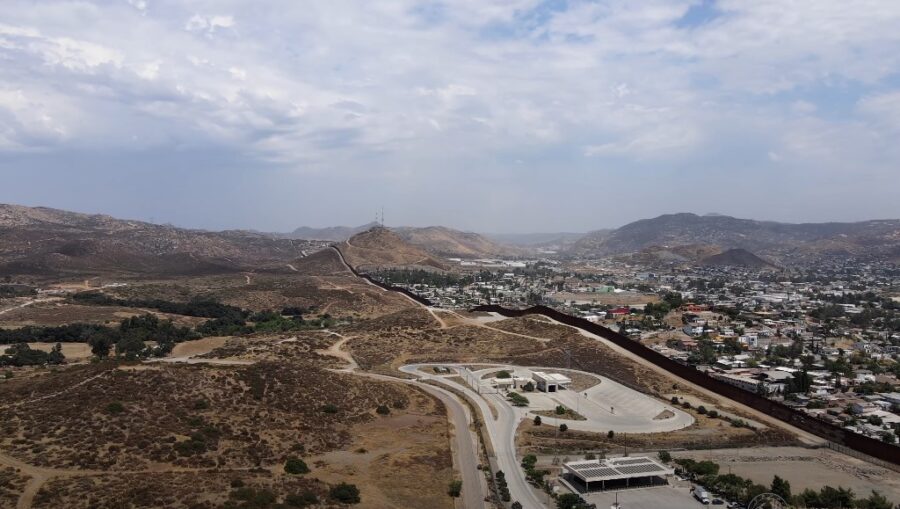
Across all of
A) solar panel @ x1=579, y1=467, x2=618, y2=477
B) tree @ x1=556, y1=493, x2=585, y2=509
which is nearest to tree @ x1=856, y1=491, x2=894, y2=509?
solar panel @ x1=579, y1=467, x2=618, y2=477

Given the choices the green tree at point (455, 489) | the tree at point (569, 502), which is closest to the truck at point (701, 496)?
the tree at point (569, 502)

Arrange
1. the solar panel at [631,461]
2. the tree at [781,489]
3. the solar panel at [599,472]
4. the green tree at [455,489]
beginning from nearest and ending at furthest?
the green tree at [455,489] < the tree at [781,489] < the solar panel at [599,472] < the solar panel at [631,461]

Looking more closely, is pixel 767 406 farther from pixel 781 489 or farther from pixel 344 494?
pixel 344 494

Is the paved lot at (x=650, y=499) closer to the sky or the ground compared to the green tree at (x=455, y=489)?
closer to the ground

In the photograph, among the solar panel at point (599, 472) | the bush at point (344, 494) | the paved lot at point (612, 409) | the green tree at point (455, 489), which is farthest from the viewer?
the paved lot at point (612, 409)

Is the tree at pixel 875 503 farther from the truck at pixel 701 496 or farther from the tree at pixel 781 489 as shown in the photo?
the truck at pixel 701 496

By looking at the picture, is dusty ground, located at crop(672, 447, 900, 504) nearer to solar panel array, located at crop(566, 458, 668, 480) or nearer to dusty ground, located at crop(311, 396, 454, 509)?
solar panel array, located at crop(566, 458, 668, 480)
